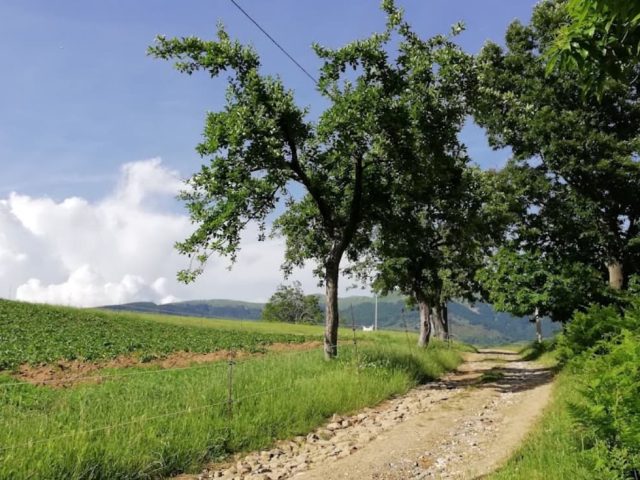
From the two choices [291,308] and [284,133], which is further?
[291,308]

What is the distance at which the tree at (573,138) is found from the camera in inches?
1021

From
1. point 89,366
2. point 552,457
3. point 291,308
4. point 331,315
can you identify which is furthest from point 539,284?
point 291,308

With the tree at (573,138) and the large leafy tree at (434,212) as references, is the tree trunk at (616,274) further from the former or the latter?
the large leafy tree at (434,212)

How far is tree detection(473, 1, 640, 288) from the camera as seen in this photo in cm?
2594

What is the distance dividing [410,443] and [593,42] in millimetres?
9139

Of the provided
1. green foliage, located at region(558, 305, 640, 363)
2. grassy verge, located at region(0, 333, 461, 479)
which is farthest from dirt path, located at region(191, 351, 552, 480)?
green foliage, located at region(558, 305, 640, 363)

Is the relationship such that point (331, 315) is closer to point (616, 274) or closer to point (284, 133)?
point (284, 133)

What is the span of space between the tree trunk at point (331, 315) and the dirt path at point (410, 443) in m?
3.85

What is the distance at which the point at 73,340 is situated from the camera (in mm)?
36344

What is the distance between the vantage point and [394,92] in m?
19.4

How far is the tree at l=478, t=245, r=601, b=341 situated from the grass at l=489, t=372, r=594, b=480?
1860 cm

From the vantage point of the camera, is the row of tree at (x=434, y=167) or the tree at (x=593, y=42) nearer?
the tree at (x=593, y=42)

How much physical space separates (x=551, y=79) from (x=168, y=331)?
133 feet

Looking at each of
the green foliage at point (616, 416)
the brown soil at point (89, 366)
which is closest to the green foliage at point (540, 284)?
the brown soil at point (89, 366)
